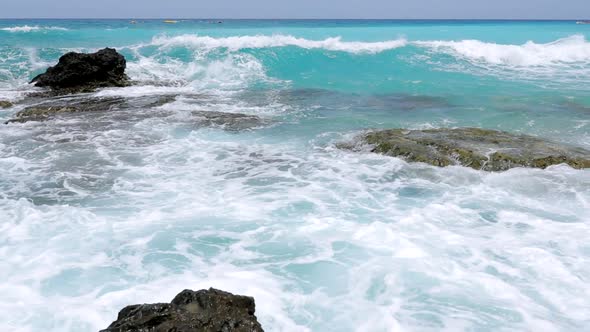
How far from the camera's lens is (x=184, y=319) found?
3205 millimetres

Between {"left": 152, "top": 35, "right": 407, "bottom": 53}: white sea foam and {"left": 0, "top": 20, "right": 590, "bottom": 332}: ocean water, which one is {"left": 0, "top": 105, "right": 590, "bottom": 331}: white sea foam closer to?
{"left": 0, "top": 20, "right": 590, "bottom": 332}: ocean water

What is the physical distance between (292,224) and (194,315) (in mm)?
3306

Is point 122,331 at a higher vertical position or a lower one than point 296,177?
higher

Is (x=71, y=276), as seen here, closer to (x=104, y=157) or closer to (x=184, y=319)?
(x=184, y=319)

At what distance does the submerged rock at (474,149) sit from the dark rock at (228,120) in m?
2.98

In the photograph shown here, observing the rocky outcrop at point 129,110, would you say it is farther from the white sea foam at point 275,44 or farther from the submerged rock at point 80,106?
the white sea foam at point 275,44

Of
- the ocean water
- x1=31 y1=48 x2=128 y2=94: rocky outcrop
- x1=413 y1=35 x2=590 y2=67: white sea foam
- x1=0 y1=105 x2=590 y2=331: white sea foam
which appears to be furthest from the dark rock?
x1=413 y1=35 x2=590 y2=67: white sea foam

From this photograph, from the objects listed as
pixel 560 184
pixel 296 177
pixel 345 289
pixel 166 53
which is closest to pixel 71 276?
pixel 345 289

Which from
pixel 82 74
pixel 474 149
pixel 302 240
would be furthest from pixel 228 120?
pixel 82 74

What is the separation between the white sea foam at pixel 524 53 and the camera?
26.9m

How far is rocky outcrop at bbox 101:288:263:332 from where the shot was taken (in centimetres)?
315

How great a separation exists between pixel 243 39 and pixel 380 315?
28.8 m

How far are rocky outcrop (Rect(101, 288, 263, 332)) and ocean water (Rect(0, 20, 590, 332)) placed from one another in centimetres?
104

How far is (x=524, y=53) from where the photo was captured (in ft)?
90.2
